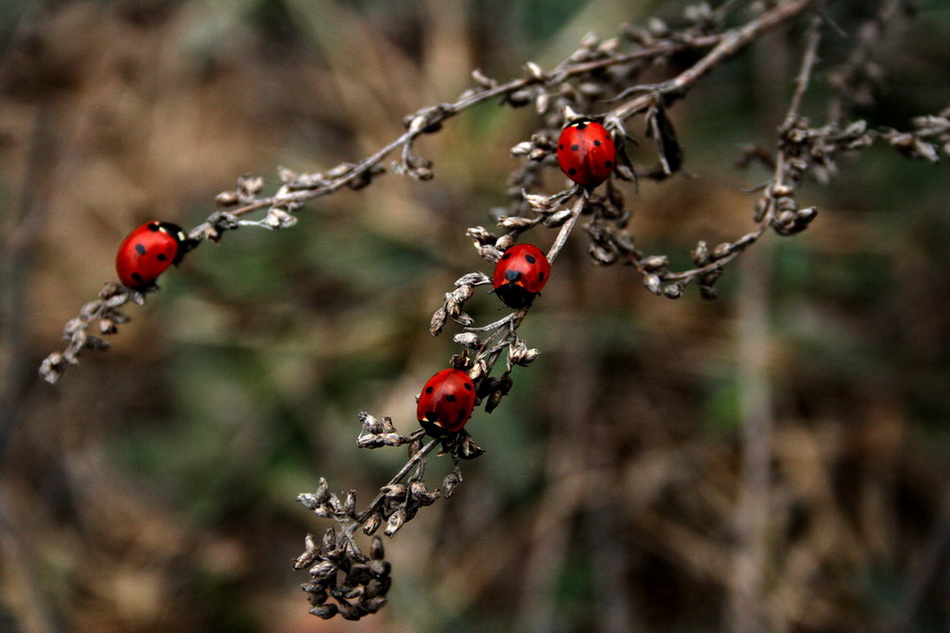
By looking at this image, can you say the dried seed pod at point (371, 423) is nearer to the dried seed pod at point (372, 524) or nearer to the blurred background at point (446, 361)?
the dried seed pod at point (372, 524)

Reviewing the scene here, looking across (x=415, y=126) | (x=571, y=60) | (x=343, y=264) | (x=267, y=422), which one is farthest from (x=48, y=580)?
(x=571, y=60)

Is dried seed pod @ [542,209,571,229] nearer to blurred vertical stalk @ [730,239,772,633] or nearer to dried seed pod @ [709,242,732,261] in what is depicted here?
dried seed pod @ [709,242,732,261]

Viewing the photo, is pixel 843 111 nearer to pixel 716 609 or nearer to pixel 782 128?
pixel 782 128

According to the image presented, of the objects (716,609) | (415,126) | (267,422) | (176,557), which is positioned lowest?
(716,609)

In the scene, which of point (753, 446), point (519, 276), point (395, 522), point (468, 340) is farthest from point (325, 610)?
point (753, 446)

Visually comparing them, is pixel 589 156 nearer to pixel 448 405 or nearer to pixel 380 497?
pixel 448 405
